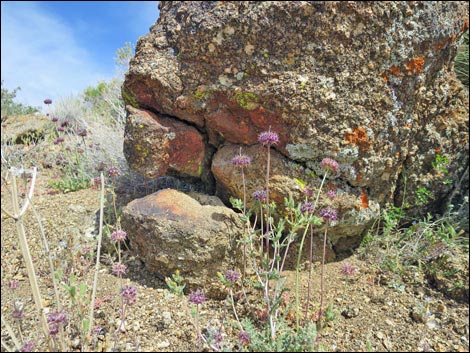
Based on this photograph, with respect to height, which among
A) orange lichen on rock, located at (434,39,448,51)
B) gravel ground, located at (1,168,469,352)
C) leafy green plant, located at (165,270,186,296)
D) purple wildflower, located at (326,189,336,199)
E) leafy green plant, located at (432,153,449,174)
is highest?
orange lichen on rock, located at (434,39,448,51)

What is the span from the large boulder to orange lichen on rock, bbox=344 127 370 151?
43.4 inches

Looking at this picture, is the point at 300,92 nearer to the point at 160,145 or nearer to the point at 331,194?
the point at 331,194

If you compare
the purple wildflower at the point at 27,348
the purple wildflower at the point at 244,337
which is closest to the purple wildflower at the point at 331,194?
the purple wildflower at the point at 244,337

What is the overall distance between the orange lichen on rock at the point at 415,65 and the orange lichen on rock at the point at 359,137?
2.15 ft

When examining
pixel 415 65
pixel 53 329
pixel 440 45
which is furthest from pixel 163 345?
pixel 440 45

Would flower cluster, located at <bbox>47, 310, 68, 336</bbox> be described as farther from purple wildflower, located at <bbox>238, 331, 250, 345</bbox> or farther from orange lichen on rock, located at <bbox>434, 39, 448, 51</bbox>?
orange lichen on rock, located at <bbox>434, 39, 448, 51</bbox>

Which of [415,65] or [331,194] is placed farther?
[415,65]

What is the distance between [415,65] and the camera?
293 centimetres

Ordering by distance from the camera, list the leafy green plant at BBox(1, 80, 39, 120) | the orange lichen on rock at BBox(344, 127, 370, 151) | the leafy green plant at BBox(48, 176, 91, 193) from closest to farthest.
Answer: the orange lichen on rock at BBox(344, 127, 370, 151) → the leafy green plant at BBox(48, 176, 91, 193) → the leafy green plant at BBox(1, 80, 39, 120)

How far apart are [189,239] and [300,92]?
1.41 metres

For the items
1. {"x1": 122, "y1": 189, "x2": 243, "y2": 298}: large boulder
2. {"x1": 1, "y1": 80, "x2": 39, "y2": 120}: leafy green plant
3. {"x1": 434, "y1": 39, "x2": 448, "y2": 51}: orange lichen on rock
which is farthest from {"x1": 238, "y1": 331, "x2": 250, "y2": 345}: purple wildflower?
{"x1": 1, "y1": 80, "x2": 39, "y2": 120}: leafy green plant

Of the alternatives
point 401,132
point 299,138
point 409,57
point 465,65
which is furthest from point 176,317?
point 465,65

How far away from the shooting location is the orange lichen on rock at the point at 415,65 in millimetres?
2906

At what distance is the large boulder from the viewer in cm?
267
